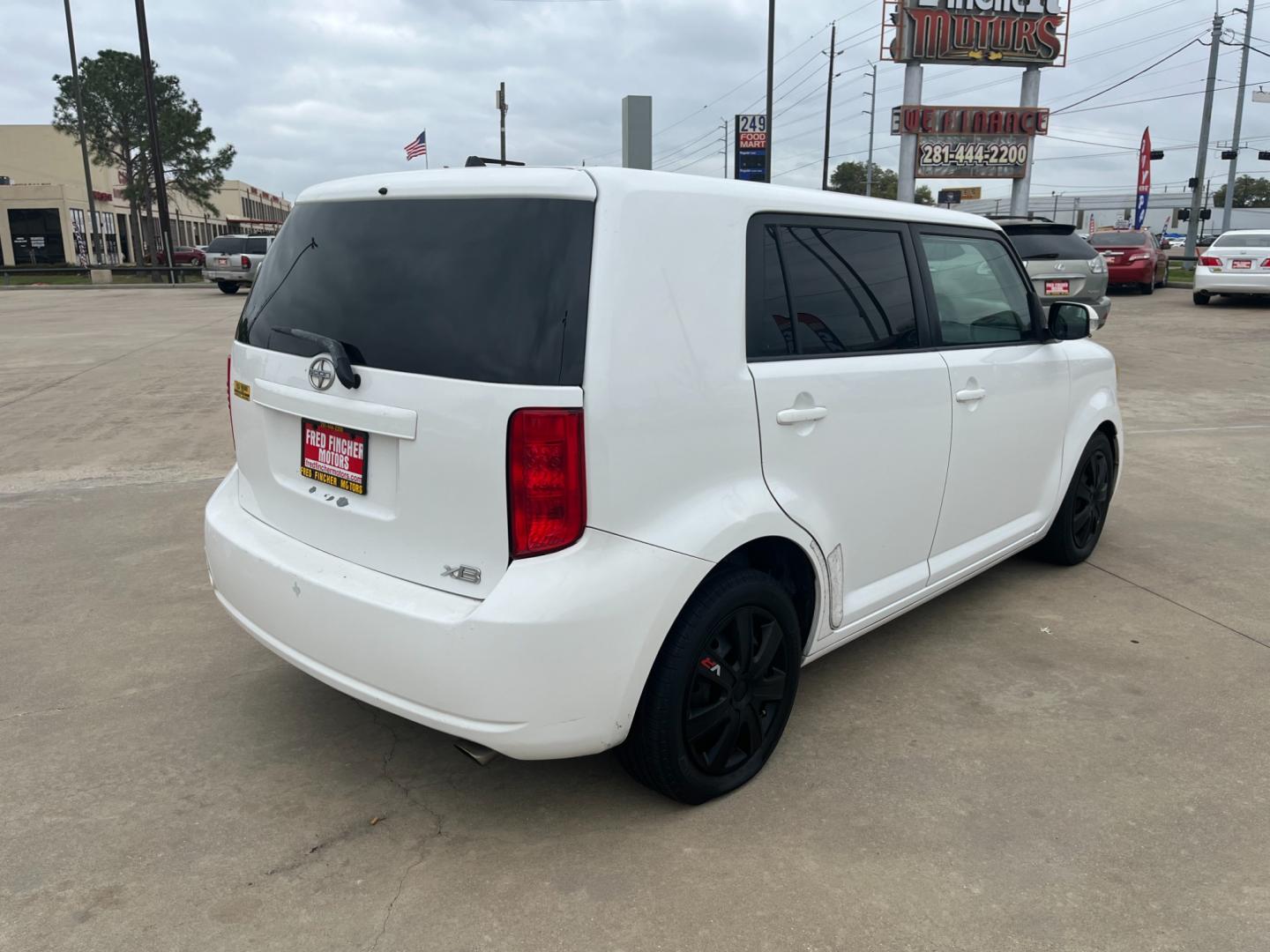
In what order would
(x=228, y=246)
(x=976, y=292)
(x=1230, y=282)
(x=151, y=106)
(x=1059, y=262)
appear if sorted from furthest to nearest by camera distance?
1. (x=151, y=106)
2. (x=228, y=246)
3. (x=1230, y=282)
4. (x=1059, y=262)
5. (x=976, y=292)

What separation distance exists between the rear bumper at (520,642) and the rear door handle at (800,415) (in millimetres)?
524

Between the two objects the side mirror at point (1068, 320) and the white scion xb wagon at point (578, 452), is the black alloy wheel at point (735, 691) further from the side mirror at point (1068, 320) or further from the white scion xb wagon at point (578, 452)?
the side mirror at point (1068, 320)

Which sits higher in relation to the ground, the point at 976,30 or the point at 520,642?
the point at 976,30

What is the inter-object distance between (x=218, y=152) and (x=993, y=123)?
39.9m

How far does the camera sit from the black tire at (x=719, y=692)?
2.54 m

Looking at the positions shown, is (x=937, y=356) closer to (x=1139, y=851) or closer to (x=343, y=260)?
(x=1139, y=851)

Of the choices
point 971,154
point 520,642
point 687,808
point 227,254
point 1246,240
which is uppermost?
point 971,154

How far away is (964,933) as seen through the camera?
2.27 meters

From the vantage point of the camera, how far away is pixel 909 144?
2706 centimetres

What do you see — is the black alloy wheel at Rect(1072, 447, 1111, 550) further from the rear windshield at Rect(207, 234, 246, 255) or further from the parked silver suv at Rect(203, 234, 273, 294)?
the rear windshield at Rect(207, 234, 246, 255)

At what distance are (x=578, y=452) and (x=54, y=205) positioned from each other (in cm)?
6522

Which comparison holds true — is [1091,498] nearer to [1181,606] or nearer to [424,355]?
[1181,606]

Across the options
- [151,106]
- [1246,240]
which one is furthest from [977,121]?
[151,106]

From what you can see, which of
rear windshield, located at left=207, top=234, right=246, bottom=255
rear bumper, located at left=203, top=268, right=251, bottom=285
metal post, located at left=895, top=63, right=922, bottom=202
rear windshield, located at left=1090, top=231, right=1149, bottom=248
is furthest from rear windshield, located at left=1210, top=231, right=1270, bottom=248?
rear windshield, located at left=207, top=234, right=246, bottom=255
